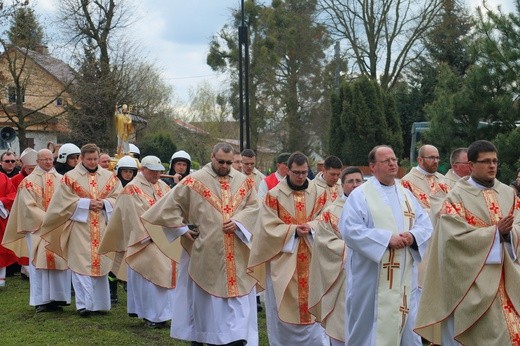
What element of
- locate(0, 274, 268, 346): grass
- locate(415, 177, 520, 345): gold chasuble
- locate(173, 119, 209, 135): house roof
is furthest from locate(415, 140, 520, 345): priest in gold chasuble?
locate(173, 119, 209, 135): house roof

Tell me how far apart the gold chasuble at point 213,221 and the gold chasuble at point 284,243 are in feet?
0.56

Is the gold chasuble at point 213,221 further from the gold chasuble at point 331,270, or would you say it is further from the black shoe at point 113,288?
the black shoe at point 113,288

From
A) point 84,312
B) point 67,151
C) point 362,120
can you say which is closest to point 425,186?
point 84,312

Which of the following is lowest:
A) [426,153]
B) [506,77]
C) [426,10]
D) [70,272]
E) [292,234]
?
[70,272]

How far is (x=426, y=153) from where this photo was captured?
36.2 feet

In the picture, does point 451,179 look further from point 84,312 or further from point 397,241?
point 84,312

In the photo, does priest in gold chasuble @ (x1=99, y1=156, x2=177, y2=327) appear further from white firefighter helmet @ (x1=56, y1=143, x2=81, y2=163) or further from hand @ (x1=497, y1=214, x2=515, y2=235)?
hand @ (x1=497, y1=214, x2=515, y2=235)

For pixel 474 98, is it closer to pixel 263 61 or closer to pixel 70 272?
pixel 70 272

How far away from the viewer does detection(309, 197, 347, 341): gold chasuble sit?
28.3 feet

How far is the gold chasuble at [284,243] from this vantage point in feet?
30.6

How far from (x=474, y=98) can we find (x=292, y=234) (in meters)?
7.07

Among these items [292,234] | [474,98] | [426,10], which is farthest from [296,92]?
[292,234]

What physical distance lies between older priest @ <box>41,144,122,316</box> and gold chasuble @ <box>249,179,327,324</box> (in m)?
3.14

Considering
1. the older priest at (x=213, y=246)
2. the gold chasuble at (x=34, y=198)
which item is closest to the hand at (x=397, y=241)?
the older priest at (x=213, y=246)
